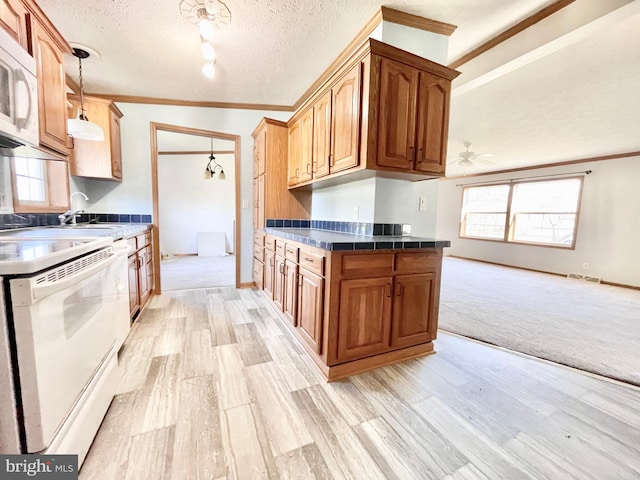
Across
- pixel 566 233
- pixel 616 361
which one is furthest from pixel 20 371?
pixel 566 233

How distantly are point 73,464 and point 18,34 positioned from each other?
227 centimetres

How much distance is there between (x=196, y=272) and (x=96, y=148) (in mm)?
2423

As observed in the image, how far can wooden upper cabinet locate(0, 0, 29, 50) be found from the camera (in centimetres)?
141

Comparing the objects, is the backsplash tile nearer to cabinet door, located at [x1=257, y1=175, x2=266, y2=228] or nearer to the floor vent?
cabinet door, located at [x1=257, y1=175, x2=266, y2=228]

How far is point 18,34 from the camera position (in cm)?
152

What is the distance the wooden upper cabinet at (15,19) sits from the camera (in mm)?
1410

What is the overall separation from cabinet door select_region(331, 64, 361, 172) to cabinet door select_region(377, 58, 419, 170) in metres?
0.17

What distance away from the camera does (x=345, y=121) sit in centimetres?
199

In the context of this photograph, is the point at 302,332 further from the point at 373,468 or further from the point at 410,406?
the point at 373,468

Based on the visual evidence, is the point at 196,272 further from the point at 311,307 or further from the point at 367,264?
the point at 367,264

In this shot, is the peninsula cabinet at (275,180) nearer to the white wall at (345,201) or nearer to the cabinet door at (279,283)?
the white wall at (345,201)

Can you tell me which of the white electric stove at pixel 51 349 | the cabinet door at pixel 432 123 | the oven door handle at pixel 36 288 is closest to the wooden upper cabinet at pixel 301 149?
the cabinet door at pixel 432 123

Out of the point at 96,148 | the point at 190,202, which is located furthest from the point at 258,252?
the point at 190,202

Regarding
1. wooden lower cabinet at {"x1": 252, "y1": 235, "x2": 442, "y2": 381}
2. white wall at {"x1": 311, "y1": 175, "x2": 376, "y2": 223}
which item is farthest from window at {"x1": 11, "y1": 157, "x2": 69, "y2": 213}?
white wall at {"x1": 311, "y1": 175, "x2": 376, "y2": 223}
